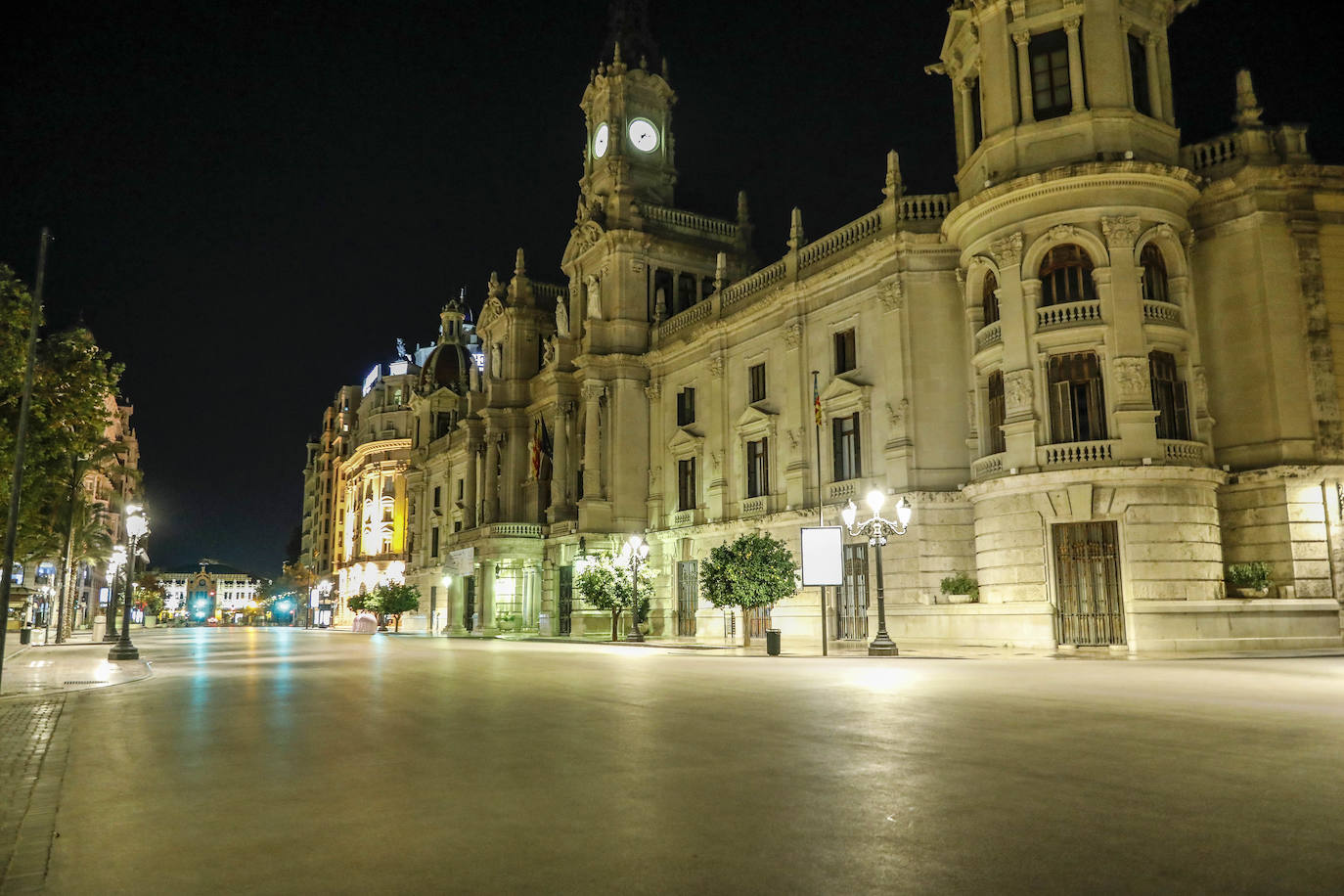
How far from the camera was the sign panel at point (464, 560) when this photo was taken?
62.2 meters

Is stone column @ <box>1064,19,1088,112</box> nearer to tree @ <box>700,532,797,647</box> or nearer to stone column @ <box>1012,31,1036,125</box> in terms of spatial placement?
stone column @ <box>1012,31,1036,125</box>

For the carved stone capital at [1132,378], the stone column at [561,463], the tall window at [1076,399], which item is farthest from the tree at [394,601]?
the carved stone capital at [1132,378]

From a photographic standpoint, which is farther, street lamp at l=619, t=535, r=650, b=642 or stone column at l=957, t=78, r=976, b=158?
street lamp at l=619, t=535, r=650, b=642

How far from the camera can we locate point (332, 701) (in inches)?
635

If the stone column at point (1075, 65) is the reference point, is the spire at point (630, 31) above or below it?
above

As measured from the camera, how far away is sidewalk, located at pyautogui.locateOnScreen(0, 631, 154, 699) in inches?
755

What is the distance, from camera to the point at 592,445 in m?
51.9

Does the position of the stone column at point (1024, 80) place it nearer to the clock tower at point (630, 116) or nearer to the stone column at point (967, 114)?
the stone column at point (967, 114)

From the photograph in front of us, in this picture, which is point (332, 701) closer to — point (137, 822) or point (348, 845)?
point (137, 822)

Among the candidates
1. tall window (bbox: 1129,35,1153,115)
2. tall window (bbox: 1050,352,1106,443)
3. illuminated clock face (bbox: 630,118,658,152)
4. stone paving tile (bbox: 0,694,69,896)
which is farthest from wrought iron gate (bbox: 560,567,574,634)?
stone paving tile (bbox: 0,694,69,896)

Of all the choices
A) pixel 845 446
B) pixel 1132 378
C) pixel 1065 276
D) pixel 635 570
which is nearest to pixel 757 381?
pixel 845 446

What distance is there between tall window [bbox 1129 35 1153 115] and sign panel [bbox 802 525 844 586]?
56.3 feet

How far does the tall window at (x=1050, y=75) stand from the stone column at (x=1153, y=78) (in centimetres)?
278

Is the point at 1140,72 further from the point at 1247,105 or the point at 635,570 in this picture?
the point at 635,570
